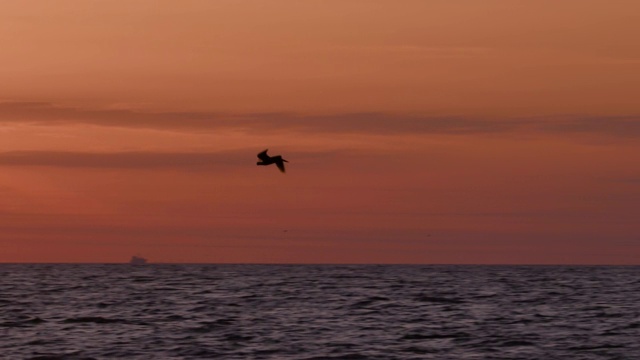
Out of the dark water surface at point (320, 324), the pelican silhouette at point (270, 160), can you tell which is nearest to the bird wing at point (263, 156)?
the pelican silhouette at point (270, 160)

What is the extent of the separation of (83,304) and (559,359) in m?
33.2

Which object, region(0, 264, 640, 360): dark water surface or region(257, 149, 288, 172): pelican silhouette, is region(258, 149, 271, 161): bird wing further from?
region(0, 264, 640, 360): dark water surface

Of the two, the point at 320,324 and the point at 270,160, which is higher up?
the point at 270,160

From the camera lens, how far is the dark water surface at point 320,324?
146 ft

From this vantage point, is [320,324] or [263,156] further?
[320,324]

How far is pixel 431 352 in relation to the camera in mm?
44312

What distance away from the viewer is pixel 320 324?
5375 cm

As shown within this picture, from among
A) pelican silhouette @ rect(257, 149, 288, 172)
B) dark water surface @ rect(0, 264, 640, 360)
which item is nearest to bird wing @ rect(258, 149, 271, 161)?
pelican silhouette @ rect(257, 149, 288, 172)

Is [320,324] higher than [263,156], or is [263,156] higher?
[263,156]

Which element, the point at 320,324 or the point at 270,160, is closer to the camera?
the point at 270,160

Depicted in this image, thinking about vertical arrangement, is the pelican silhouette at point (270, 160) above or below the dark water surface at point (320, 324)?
above

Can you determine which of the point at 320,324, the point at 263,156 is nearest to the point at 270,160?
the point at 263,156

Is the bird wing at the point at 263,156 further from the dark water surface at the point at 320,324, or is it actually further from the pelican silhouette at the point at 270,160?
the dark water surface at the point at 320,324

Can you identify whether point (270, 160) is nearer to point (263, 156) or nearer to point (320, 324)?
point (263, 156)
